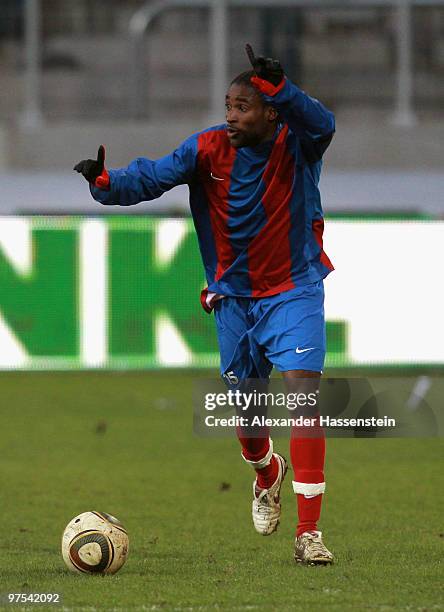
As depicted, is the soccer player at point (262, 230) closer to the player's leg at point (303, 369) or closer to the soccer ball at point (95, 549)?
the player's leg at point (303, 369)

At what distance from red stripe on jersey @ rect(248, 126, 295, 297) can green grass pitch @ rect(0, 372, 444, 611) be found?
45.6 inches

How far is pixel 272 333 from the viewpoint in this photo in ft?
18.7

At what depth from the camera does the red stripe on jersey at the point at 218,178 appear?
574 cm

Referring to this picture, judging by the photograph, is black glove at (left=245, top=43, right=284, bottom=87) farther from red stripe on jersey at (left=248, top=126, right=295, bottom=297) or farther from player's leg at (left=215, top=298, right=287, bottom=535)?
player's leg at (left=215, top=298, right=287, bottom=535)

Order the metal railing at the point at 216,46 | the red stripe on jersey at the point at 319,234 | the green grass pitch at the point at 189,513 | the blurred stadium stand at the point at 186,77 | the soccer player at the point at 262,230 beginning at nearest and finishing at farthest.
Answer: the green grass pitch at the point at 189,513 < the soccer player at the point at 262,230 < the red stripe on jersey at the point at 319,234 < the metal railing at the point at 216,46 < the blurred stadium stand at the point at 186,77

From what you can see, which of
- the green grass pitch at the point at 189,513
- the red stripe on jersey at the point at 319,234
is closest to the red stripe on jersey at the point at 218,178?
the red stripe on jersey at the point at 319,234

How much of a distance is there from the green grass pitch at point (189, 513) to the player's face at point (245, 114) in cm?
174

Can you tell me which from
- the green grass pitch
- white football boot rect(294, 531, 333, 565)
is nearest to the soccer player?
white football boot rect(294, 531, 333, 565)

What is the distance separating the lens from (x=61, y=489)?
7.99 metres

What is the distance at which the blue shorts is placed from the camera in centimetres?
558

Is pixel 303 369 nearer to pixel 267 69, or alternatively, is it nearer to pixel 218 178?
pixel 218 178

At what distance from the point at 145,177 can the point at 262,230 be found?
1.74 feet

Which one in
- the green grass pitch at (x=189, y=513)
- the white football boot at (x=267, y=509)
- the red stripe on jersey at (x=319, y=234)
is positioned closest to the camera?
the green grass pitch at (x=189, y=513)

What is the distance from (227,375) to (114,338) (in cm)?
676
